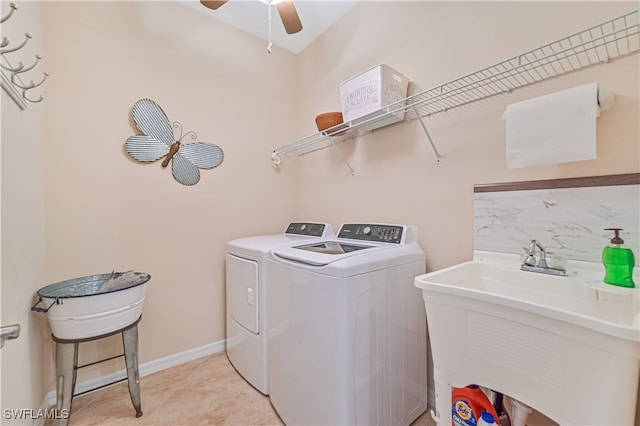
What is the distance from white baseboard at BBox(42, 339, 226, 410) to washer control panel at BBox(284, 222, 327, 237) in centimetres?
107

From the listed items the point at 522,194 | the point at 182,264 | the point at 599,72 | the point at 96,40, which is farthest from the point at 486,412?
the point at 96,40

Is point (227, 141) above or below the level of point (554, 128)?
above

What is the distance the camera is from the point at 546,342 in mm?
738

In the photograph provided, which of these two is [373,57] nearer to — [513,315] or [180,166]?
[180,166]

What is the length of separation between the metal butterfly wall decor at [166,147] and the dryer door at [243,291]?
28.8 inches

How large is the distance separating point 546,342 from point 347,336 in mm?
660

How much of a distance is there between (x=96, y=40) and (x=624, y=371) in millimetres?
2828

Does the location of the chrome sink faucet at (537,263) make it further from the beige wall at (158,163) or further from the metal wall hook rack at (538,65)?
the beige wall at (158,163)

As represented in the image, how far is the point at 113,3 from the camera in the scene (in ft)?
5.94

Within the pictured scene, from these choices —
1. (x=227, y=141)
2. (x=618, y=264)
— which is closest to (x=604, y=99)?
(x=618, y=264)

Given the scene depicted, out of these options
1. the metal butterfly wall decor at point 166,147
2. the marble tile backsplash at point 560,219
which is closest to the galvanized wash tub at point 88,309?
the metal butterfly wall decor at point 166,147

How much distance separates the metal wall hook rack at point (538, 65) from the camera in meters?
0.98

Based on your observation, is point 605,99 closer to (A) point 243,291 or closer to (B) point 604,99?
(B) point 604,99

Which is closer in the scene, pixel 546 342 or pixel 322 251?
pixel 546 342
